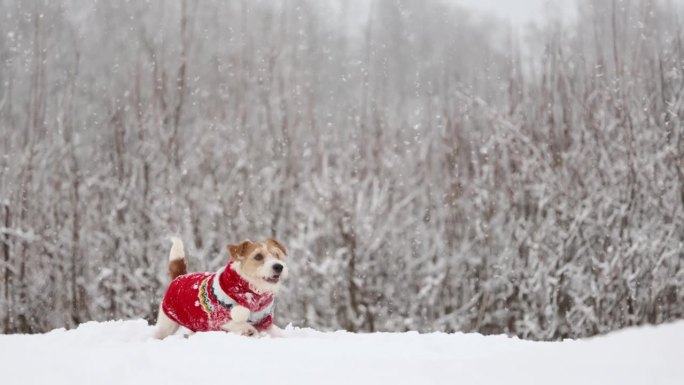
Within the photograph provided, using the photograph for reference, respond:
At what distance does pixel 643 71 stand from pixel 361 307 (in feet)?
16.0

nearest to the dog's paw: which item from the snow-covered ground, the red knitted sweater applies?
the red knitted sweater

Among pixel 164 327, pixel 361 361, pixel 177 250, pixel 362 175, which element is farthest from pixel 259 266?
pixel 362 175

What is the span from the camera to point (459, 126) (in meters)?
9.24

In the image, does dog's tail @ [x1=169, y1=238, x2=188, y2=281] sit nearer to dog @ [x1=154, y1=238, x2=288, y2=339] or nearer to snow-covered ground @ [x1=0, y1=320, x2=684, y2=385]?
dog @ [x1=154, y1=238, x2=288, y2=339]

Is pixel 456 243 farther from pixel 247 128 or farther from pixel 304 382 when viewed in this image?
pixel 304 382

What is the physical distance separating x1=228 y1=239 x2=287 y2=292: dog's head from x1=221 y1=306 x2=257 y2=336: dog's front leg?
0.20 m

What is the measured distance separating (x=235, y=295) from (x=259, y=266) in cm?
24

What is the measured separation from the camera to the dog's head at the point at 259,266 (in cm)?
448

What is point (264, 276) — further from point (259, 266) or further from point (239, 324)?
point (239, 324)

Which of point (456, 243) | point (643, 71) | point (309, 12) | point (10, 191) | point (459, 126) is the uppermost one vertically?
point (309, 12)

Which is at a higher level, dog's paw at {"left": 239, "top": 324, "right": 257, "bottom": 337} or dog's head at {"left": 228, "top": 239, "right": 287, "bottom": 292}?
dog's head at {"left": 228, "top": 239, "right": 287, "bottom": 292}

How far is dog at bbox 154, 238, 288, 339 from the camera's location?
442 cm

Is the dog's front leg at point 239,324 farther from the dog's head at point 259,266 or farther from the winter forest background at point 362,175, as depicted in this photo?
the winter forest background at point 362,175

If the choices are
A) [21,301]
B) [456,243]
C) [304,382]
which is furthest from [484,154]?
[304,382]
